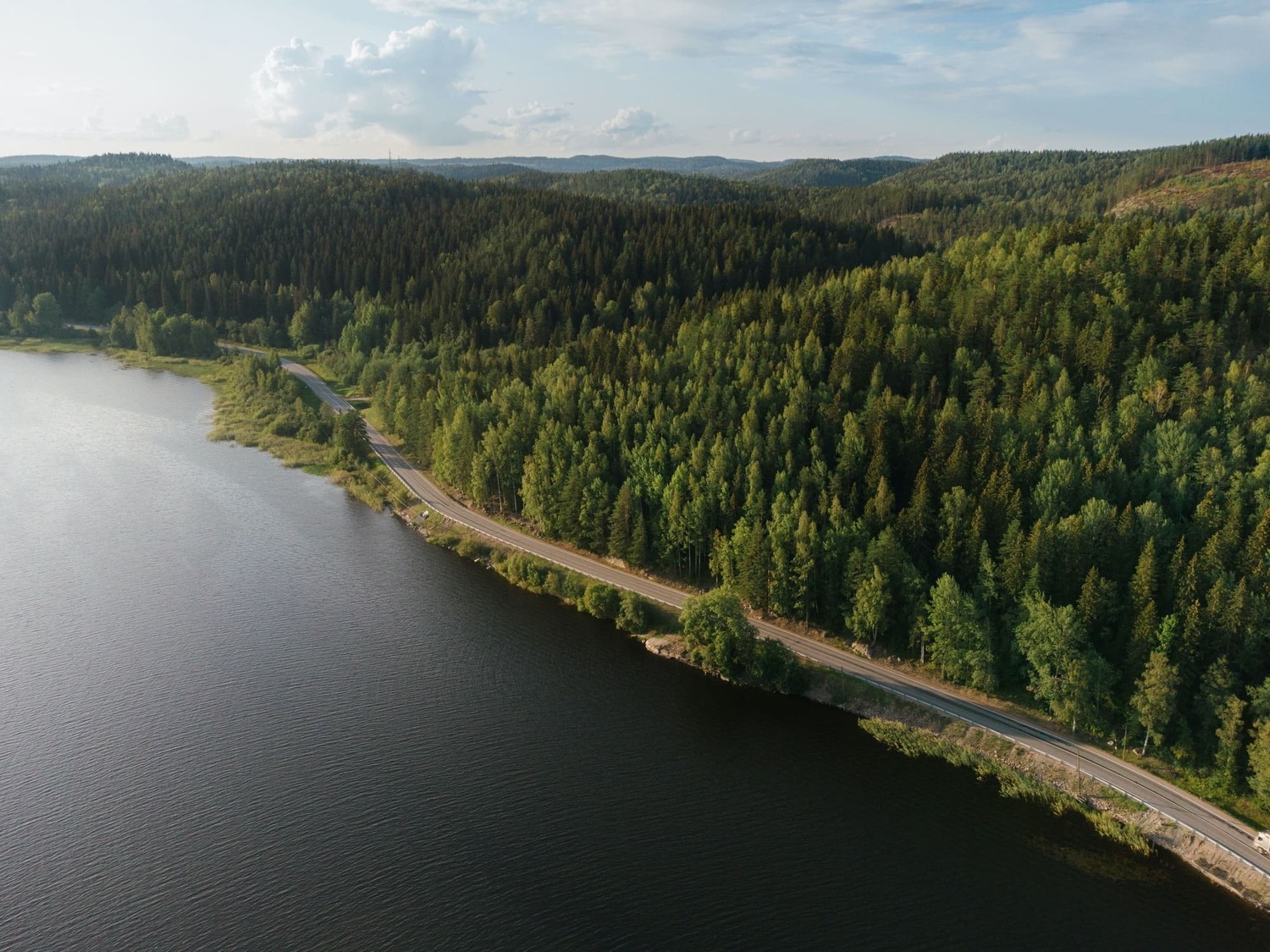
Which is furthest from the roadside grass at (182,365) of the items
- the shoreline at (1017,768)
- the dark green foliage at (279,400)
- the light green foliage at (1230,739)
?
the light green foliage at (1230,739)

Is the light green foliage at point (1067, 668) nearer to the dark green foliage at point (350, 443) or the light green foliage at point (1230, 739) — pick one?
the light green foliage at point (1230, 739)

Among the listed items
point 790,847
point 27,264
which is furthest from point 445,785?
point 27,264

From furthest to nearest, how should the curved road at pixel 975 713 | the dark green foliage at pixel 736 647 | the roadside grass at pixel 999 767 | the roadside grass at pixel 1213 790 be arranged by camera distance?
the dark green foliage at pixel 736 647 → the roadside grass at pixel 999 767 → the roadside grass at pixel 1213 790 → the curved road at pixel 975 713

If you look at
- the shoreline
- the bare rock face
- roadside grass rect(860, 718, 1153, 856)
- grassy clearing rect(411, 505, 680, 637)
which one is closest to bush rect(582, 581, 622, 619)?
grassy clearing rect(411, 505, 680, 637)

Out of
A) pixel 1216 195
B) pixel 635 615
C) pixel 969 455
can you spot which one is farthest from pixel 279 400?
pixel 1216 195

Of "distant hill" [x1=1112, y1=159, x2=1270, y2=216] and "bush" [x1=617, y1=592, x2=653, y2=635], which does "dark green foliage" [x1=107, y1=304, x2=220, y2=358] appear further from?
"distant hill" [x1=1112, y1=159, x2=1270, y2=216]
